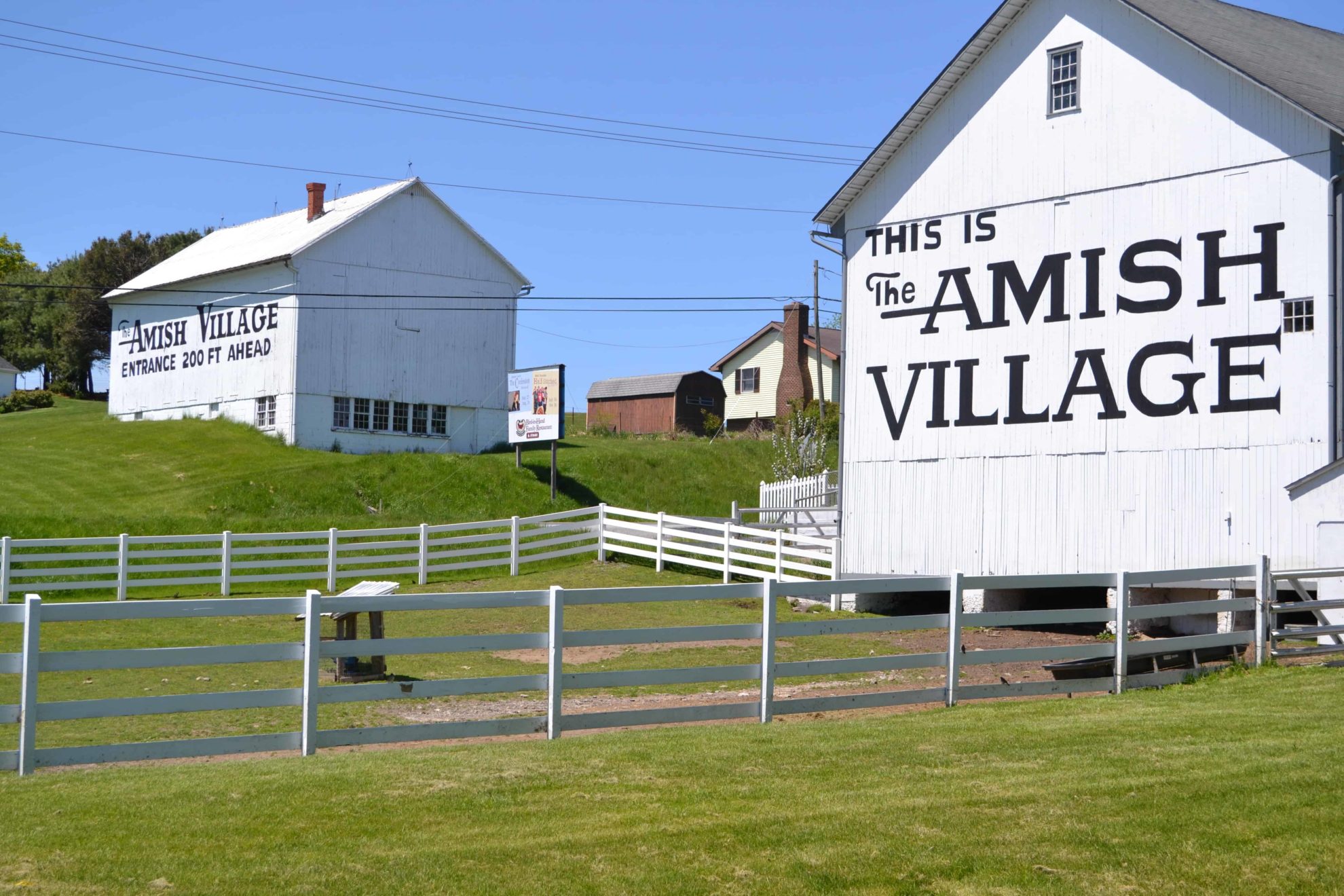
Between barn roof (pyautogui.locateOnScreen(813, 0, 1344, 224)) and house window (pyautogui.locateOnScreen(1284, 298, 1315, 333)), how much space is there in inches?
101

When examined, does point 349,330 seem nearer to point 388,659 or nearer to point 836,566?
point 836,566

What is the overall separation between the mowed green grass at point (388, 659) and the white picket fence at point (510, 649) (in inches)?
56.5

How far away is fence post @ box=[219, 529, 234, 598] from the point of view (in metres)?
28.2

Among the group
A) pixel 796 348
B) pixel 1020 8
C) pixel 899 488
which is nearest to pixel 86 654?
pixel 899 488

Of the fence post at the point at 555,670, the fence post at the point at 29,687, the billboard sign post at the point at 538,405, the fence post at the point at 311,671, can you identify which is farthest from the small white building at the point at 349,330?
the fence post at the point at 29,687

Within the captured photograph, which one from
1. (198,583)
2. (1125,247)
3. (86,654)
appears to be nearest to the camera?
(86,654)

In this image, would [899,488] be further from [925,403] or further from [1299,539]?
[1299,539]

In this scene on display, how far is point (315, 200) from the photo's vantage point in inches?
2023

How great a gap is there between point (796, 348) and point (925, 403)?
122 feet

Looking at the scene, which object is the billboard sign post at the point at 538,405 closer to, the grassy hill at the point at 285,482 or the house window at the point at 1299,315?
the grassy hill at the point at 285,482

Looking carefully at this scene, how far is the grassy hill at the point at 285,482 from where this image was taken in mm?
36844

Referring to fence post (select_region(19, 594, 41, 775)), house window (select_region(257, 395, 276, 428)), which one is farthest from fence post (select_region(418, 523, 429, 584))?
fence post (select_region(19, 594, 41, 775))

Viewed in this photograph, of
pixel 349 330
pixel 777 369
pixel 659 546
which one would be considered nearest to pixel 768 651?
pixel 659 546

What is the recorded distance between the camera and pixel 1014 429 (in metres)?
23.6
